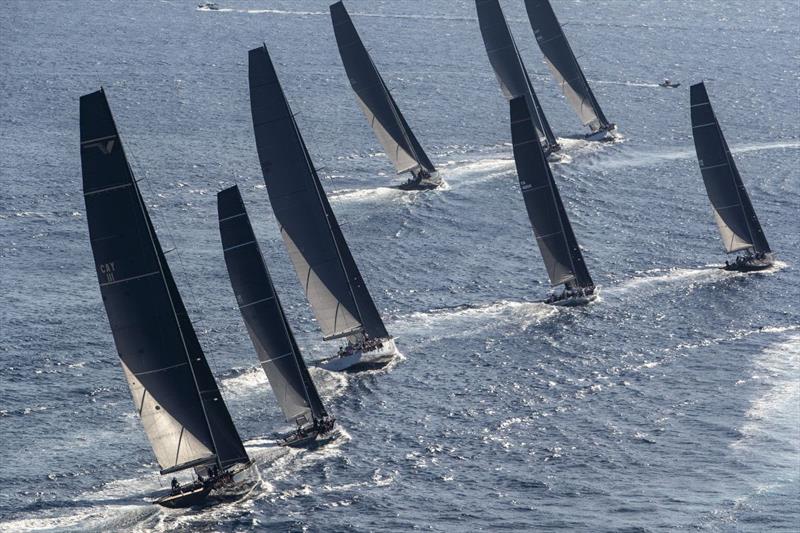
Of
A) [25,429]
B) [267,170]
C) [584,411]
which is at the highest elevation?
[267,170]

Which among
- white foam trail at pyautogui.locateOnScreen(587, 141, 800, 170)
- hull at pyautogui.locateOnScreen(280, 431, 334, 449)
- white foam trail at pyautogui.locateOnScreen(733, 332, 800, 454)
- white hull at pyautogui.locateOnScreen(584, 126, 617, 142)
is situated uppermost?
white hull at pyautogui.locateOnScreen(584, 126, 617, 142)

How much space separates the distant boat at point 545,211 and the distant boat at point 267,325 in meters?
28.8

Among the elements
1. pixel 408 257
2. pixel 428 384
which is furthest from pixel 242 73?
pixel 428 384

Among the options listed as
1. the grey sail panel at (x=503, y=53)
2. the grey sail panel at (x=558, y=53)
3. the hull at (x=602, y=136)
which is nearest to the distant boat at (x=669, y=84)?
the grey sail panel at (x=558, y=53)

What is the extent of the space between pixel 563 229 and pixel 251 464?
40.6 meters

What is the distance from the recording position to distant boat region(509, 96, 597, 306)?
10819 cm

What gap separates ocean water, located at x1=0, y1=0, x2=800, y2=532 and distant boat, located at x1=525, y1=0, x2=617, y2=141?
4.45 m

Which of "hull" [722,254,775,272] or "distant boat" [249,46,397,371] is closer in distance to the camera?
"distant boat" [249,46,397,371]

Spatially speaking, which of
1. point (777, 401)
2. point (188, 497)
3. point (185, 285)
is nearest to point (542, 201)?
point (185, 285)

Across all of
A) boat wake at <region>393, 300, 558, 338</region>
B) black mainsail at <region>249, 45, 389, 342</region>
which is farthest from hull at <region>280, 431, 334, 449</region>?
boat wake at <region>393, 300, 558, 338</region>

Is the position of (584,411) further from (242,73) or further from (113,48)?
(113,48)

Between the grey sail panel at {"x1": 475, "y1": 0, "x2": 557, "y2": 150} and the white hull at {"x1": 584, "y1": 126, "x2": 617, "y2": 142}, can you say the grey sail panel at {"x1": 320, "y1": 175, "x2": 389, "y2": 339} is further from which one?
the white hull at {"x1": 584, "y1": 126, "x2": 617, "y2": 142}

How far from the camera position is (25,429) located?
8462 centimetres

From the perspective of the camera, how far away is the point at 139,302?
7488 centimetres
